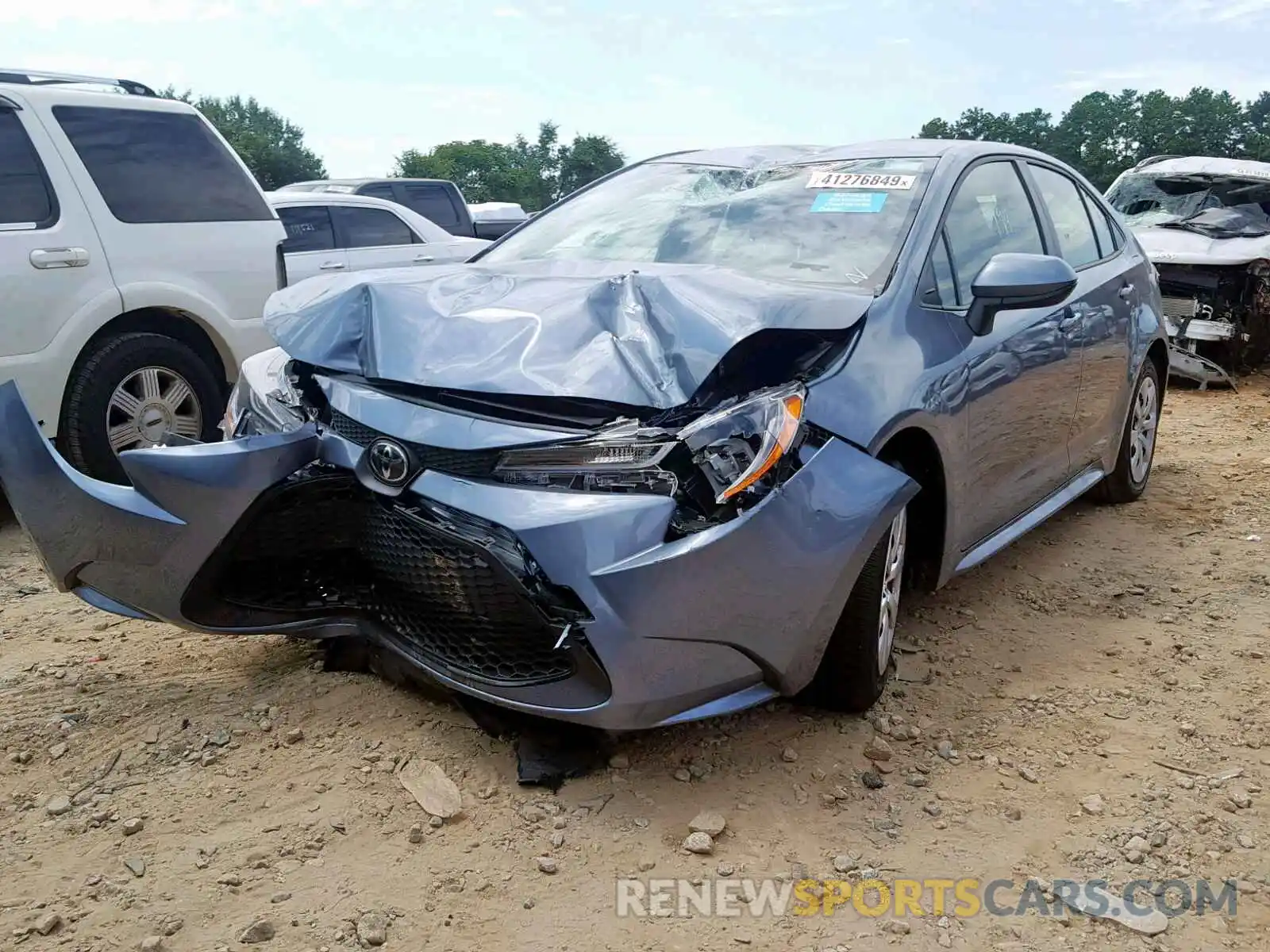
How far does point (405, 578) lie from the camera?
2.70 m

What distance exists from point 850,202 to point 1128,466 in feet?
8.33

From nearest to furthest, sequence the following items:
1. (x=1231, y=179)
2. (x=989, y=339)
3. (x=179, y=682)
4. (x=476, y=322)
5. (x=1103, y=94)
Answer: (x=476, y=322)
(x=179, y=682)
(x=989, y=339)
(x=1231, y=179)
(x=1103, y=94)

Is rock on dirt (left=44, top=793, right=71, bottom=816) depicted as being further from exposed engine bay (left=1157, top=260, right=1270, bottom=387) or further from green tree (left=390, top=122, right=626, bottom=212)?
green tree (left=390, top=122, right=626, bottom=212)

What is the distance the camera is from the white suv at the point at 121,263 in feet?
16.0

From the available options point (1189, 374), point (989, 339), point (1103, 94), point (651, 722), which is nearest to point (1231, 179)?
point (1189, 374)

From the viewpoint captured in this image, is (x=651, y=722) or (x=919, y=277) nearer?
(x=651, y=722)

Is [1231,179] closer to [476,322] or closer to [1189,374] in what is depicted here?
[1189,374]

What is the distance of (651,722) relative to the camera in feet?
8.23

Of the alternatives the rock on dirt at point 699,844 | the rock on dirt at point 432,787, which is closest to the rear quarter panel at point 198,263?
the rock on dirt at point 432,787

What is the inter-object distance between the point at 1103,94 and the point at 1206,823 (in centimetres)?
6134

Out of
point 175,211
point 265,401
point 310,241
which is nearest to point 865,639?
point 265,401

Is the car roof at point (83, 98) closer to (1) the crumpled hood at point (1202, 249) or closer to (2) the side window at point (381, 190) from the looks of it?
(2) the side window at point (381, 190)

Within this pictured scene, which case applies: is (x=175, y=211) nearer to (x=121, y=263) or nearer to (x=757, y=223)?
(x=121, y=263)

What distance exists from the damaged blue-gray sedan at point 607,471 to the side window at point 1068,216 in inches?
39.7
